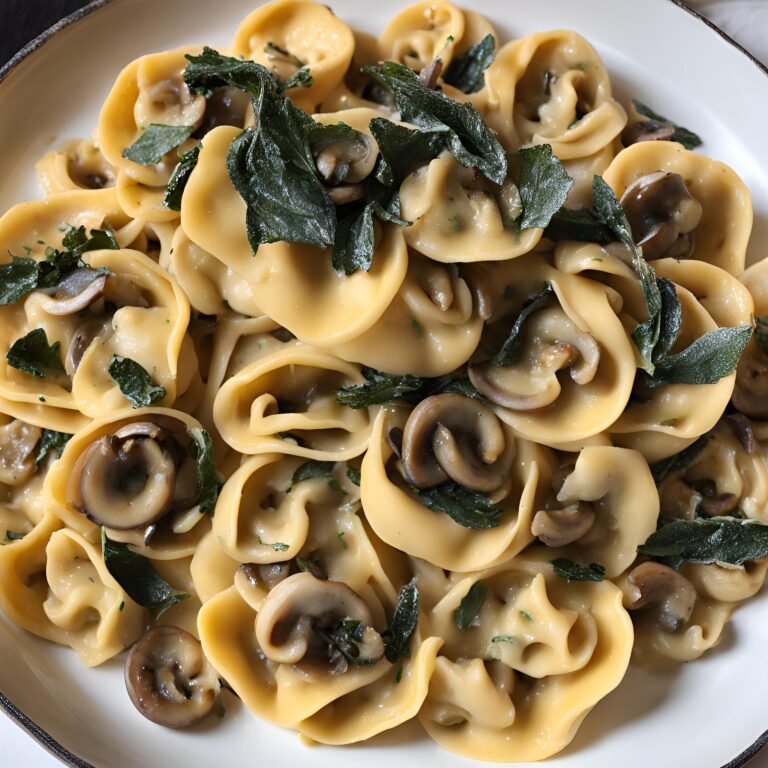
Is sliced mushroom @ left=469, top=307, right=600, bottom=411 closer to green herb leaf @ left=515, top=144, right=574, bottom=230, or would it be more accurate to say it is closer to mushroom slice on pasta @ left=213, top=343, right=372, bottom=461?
green herb leaf @ left=515, top=144, right=574, bottom=230

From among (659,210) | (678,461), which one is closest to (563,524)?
(678,461)

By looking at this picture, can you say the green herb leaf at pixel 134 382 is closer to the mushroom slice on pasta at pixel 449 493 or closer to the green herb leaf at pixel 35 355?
the green herb leaf at pixel 35 355

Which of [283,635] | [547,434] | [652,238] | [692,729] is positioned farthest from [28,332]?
[692,729]

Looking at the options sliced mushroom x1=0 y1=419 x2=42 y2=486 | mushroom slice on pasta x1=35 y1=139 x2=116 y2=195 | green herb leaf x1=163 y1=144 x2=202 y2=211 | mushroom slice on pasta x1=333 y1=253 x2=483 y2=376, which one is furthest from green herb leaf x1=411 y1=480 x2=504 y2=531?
mushroom slice on pasta x1=35 y1=139 x2=116 y2=195

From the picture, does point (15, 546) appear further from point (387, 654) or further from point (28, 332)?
point (387, 654)

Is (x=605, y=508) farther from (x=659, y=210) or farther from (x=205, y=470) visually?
(x=205, y=470)
